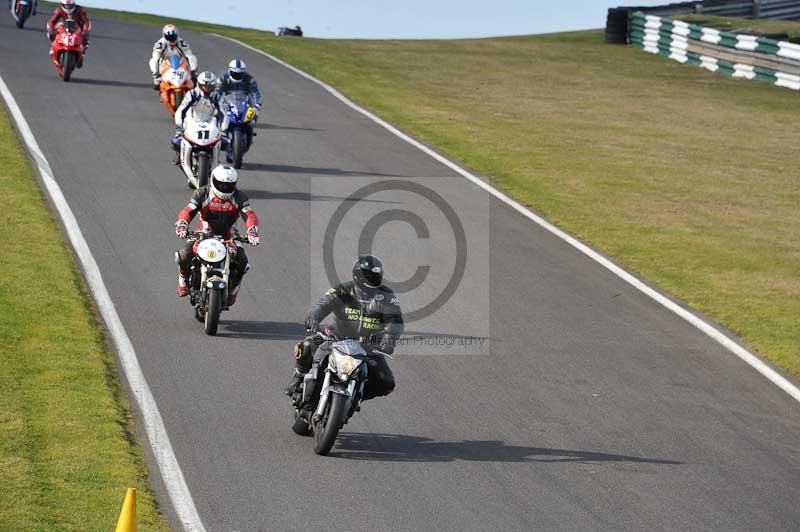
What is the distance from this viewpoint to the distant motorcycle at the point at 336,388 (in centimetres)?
1130

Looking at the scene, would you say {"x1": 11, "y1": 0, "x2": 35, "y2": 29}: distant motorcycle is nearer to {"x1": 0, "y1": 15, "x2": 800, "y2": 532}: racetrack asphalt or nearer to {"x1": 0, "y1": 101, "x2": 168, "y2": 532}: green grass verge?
{"x1": 0, "y1": 15, "x2": 800, "y2": 532}: racetrack asphalt

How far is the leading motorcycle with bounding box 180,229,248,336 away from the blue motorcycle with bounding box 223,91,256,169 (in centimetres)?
874

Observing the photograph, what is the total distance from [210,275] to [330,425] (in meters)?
4.59

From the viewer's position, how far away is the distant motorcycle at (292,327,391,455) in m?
11.3

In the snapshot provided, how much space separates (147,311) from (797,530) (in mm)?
8325

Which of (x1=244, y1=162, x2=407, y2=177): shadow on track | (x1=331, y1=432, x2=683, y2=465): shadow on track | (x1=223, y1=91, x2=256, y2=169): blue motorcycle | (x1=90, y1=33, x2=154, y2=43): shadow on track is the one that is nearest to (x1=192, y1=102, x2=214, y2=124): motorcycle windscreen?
(x1=223, y1=91, x2=256, y2=169): blue motorcycle

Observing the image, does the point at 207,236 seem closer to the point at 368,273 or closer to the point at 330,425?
the point at 368,273

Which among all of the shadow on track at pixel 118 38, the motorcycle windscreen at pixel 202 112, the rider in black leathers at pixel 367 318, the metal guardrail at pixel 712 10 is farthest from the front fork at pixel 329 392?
the metal guardrail at pixel 712 10

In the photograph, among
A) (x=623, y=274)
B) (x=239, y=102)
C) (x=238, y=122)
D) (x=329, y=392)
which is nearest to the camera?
(x=329, y=392)

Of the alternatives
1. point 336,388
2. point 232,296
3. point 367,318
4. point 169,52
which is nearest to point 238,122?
point 169,52

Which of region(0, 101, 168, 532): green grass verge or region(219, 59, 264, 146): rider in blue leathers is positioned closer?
region(0, 101, 168, 532): green grass verge

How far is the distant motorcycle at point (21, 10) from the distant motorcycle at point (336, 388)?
3168cm

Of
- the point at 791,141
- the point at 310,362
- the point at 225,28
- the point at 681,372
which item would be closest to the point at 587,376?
the point at 681,372

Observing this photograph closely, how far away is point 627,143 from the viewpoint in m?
32.5
